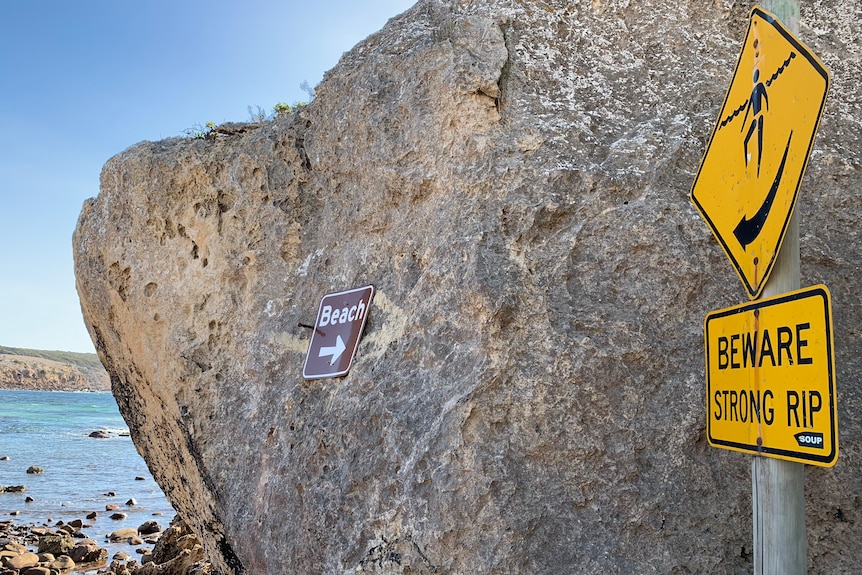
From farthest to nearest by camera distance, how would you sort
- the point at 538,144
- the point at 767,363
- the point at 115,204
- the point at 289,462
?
the point at 115,204
the point at 289,462
the point at 538,144
the point at 767,363

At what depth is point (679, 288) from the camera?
305cm

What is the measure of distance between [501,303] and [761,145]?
50.3 inches

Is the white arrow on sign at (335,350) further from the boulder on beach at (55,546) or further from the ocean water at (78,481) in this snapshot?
the ocean water at (78,481)

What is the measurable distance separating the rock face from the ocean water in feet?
28.2

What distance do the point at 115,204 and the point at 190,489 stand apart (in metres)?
2.03

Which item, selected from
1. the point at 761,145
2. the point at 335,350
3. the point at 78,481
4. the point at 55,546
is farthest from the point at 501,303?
the point at 78,481

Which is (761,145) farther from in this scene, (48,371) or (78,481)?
(48,371)

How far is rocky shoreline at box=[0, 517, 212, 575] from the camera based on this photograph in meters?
7.77

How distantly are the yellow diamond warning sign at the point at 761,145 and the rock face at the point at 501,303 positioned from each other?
0.95 m

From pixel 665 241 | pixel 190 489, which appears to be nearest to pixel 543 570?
pixel 665 241

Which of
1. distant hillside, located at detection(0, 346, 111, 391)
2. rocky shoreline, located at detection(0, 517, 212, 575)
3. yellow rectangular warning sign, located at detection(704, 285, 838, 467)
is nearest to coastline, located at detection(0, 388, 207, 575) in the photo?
rocky shoreline, located at detection(0, 517, 212, 575)

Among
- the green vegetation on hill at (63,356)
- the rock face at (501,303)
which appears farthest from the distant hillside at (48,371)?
the rock face at (501,303)

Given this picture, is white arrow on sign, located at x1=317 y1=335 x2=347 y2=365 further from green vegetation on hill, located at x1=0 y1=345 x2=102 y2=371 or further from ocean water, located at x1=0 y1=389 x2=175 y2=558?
green vegetation on hill, located at x1=0 y1=345 x2=102 y2=371

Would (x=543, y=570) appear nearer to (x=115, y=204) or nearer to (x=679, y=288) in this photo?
(x=679, y=288)
